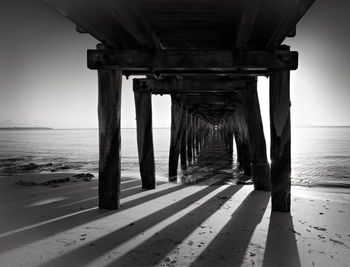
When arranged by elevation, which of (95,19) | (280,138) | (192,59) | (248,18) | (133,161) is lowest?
(133,161)

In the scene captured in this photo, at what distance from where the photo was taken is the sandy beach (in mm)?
2625

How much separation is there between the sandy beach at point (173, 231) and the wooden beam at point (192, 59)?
209 centimetres

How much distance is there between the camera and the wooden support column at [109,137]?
166 inches

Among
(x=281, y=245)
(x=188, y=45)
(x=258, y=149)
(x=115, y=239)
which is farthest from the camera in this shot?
(x=258, y=149)

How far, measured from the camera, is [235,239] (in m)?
3.10

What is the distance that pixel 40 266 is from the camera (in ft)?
8.05

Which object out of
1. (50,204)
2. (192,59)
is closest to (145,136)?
(50,204)

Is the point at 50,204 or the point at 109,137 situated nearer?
the point at 109,137

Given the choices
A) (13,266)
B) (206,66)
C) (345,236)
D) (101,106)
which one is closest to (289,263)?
(345,236)

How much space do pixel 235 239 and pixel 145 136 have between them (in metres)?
3.49

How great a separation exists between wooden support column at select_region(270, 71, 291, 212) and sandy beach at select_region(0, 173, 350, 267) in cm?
27

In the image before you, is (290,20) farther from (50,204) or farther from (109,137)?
(50,204)

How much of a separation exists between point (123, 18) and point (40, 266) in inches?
100

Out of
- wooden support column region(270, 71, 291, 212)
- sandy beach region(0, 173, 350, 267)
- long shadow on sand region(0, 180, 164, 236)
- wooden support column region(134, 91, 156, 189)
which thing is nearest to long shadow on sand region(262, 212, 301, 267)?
sandy beach region(0, 173, 350, 267)
